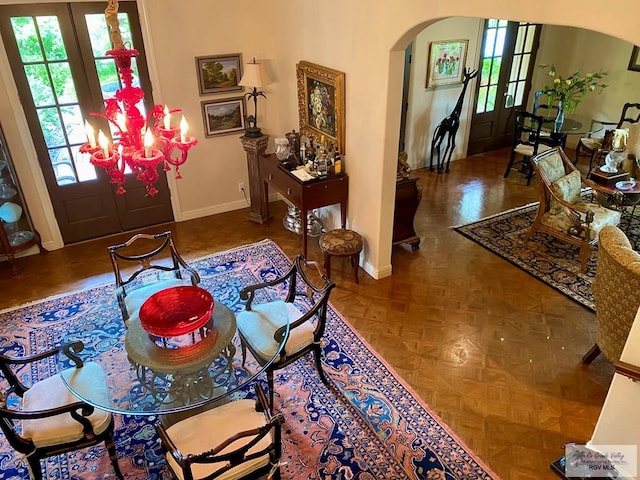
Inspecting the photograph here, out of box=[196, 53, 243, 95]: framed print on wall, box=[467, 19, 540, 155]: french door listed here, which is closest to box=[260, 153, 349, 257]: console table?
box=[196, 53, 243, 95]: framed print on wall

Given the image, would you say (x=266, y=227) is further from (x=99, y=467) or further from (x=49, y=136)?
(x=99, y=467)

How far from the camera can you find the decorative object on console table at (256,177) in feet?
17.7

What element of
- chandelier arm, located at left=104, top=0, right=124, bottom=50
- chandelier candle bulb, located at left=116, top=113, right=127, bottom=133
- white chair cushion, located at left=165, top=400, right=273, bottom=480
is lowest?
white chair cushion, located at left=165, top=400, right=273, bottom=480

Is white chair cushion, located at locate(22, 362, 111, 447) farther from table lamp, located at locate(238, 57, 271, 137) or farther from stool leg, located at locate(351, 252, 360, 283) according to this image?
table lamp, located at locate(238, 57, 271, 137)

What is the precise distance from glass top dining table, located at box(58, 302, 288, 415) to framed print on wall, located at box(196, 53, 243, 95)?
3262mm

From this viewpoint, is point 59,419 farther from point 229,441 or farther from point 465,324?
point 465,324

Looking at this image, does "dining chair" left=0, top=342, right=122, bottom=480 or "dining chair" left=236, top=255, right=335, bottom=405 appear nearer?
"dining chair" left=0, top=342, right=122, bottom=480

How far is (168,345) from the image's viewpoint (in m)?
2.78

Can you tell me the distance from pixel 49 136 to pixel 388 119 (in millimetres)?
3409

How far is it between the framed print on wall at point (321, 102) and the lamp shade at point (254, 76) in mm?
368

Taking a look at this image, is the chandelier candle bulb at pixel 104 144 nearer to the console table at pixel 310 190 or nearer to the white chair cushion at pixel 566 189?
the console table at pixel 310 190

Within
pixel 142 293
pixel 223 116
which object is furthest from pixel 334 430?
pixel 223 116

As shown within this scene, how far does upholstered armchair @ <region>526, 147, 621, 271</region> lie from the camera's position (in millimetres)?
4781

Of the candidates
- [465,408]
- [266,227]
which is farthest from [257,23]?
[465,408]
